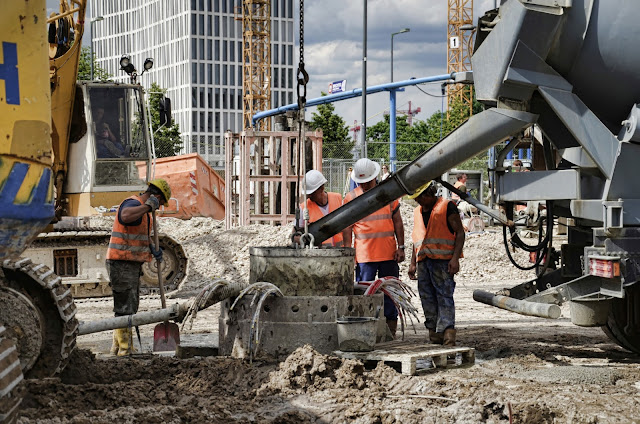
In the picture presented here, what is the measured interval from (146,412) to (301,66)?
3356mm

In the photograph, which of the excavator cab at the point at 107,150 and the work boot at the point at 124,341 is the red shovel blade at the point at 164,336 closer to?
the work boot at the point at 124,341

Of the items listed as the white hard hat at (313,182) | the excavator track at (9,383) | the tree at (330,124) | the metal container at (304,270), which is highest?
the tree at (330,124)

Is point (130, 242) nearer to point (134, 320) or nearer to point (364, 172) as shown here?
point (134, 320)

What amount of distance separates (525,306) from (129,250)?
12.3ft

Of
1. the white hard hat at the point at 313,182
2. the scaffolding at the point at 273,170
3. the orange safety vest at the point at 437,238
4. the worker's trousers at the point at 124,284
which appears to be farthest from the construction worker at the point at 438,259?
the scaffolding at the point at 273,170

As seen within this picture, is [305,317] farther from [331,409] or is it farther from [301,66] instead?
[301,66]

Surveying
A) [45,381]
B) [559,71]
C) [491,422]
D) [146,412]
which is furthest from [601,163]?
[45,381]

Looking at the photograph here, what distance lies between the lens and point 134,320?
25.8ft

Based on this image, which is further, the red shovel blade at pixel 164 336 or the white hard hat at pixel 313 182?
the white hard hat at pixel 313 182

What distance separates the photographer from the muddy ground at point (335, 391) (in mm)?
5875

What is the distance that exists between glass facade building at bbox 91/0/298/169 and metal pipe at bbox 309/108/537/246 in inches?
3131

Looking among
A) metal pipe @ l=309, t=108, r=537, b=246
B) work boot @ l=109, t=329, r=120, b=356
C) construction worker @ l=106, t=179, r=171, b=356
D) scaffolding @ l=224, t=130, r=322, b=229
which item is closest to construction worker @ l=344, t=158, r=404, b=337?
metal pipe @ l=309, t=108, r=537, b=246

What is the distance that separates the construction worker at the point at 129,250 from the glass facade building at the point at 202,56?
78879 mm

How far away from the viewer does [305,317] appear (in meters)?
7.45
